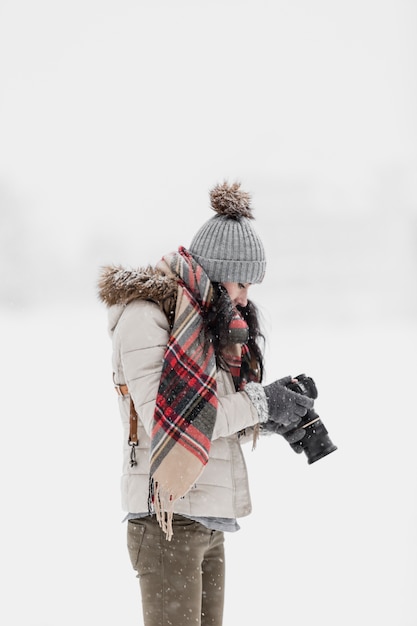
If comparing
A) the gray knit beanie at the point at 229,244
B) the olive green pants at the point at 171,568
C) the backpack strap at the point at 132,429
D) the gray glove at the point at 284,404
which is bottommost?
the olive green pants at the point at 171,568

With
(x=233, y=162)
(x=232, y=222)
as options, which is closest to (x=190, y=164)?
(x=233, y=162)

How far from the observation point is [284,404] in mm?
1366

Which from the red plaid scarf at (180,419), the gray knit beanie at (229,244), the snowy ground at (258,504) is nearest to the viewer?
the red plaid scarf at (180,419)

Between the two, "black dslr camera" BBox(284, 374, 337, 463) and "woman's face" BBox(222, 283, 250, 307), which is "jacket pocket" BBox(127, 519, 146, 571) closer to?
"black dslr camera" BBox(284, 374, 337, 463)

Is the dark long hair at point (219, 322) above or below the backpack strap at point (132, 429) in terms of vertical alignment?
above

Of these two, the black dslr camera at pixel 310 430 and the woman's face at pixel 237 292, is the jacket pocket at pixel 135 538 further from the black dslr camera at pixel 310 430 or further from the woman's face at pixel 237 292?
the woman's face at pixel 237 292

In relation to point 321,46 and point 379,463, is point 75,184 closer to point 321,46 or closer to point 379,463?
point 321,46

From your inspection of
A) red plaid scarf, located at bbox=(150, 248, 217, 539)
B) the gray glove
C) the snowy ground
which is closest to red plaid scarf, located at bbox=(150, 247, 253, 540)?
red plaid scarf, located at bbox=(150, 248, 217, 539)

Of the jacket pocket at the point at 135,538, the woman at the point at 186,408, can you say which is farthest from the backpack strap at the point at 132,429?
the jacket pocket at the point at 135,538

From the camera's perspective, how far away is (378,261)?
392 inches

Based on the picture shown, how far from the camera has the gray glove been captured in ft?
4.48

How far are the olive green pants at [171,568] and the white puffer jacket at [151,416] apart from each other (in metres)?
0.04

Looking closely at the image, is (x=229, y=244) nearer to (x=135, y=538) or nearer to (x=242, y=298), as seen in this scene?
(x=242, y=298)

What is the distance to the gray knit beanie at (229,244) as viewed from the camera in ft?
4.72
